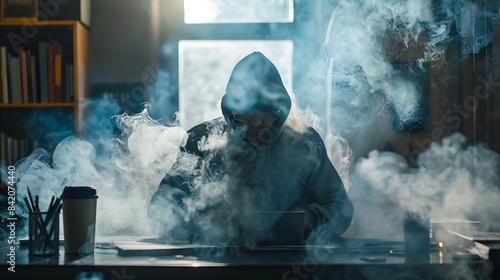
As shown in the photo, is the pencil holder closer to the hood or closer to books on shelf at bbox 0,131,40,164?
the hood

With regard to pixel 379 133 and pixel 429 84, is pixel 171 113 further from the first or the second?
pixel 429 84

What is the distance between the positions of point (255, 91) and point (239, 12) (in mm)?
1750

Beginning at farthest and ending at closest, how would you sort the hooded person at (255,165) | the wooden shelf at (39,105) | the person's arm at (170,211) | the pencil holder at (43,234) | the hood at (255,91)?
the wooden shelf at (39,105), the hood at (255,91), the hooded person at (255,165), the person's arm at (170,211), the pencil holder at (43,234)

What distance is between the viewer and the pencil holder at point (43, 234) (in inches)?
63.2

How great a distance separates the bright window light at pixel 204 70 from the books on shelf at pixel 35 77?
84 centimetres

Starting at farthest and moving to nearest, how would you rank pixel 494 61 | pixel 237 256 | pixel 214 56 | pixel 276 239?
1. pixel 214 56
2. pixel 494 61
3. pixel 276 239
4. pixel 237 256

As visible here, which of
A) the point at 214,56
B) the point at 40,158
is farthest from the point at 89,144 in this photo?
the point at 214,56

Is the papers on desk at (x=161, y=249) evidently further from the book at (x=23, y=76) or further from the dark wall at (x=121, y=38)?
the dark wall at (x=121, y=38)

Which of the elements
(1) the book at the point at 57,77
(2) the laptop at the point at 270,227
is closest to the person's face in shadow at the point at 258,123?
(2) the laptop at the point at 270,227

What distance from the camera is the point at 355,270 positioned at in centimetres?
142

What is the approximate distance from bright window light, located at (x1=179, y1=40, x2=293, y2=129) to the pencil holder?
8.18 ft

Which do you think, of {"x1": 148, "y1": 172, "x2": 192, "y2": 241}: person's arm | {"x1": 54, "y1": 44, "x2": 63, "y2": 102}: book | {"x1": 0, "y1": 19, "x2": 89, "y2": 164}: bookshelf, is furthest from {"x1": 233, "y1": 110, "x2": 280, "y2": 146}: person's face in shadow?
{"x1": 54, "y1": 44, "x2": 63, "y2": 102}: book

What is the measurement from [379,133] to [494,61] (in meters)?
0.88

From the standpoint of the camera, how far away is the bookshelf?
3.64 meters
